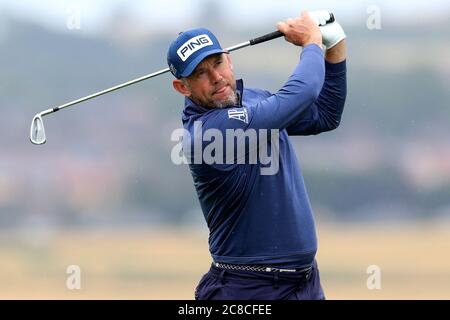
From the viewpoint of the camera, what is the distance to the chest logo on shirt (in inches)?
144

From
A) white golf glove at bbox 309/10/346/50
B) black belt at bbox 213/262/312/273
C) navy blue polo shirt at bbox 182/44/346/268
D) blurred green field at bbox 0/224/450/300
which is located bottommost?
black belt at bbox 213/262/312/273

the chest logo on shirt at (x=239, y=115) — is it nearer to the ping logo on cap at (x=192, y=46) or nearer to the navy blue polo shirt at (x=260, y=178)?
the navy blue polo shirt at (x=260, y=178)

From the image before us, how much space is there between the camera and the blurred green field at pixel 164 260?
9773mm

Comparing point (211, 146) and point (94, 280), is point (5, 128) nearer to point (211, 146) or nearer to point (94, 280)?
point (94, 280)

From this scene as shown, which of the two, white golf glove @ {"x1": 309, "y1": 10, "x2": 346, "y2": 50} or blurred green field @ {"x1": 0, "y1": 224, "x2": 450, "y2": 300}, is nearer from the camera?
white golf glove @ {"x1": 309, "y1": 10, "x2": 346, "y2": 50}

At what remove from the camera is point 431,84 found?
35.4 ft

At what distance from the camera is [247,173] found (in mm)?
3742

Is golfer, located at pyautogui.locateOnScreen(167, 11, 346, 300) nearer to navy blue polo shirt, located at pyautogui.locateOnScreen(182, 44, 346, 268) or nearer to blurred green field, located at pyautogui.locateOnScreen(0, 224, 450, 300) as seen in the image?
navy blue polo shirt, located at pyautogui.locateOnScreen(182, 44, 346, 268)

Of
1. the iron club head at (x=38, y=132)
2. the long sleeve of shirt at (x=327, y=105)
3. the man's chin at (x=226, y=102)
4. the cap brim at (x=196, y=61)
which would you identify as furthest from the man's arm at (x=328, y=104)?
the iron club head at (x=38, y=132)

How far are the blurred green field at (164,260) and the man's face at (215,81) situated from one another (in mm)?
6005

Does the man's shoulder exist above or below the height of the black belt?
above

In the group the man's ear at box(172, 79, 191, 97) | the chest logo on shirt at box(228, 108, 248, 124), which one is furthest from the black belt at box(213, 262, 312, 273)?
the man's ear at box(172, 79, 191, 97)

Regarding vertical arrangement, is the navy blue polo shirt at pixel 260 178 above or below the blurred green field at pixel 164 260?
below

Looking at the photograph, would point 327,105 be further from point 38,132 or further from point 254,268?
point 38,132
